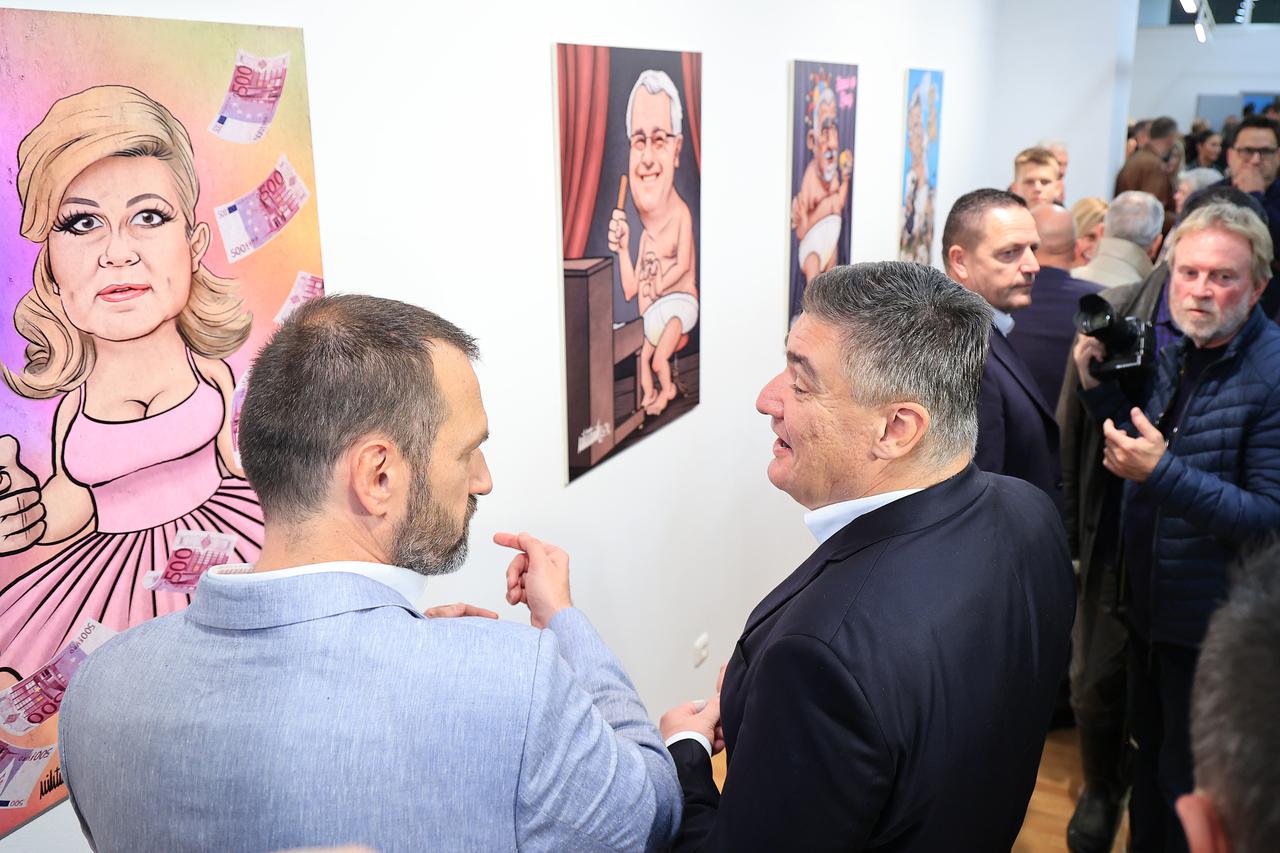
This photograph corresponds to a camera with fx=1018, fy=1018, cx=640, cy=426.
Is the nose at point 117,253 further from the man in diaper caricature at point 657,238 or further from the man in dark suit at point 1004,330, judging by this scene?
the man in dark suit at point 1004,330

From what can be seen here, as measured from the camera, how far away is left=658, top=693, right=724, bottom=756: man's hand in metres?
1.72

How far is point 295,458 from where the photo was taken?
1.18 meters

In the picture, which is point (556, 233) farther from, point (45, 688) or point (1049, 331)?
point (1049, 331)

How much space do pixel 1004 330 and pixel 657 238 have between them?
1.15 meters

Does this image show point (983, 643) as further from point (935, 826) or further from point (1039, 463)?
point (1039, 463)

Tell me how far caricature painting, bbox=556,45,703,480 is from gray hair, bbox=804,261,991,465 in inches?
45.5

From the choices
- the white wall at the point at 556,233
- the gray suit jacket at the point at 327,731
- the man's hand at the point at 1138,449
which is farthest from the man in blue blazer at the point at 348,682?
the man's hand at the point at 1138,449

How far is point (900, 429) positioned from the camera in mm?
1550

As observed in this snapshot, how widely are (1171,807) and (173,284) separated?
2.85 m

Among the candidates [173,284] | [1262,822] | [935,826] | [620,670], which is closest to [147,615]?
[173,284]

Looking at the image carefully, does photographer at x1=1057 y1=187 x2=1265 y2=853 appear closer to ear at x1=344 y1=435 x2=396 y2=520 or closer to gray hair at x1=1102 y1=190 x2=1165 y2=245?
gray hair at x1=1102 y1=190 x2=1165 y2=245

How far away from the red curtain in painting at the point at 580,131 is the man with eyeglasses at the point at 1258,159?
4347 millimetres

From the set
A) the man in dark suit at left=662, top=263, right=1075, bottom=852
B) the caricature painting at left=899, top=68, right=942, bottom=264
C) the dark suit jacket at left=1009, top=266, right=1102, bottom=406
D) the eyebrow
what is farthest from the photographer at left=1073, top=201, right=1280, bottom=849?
the caricature painting at left=899, top=68, right=942, bottom=264

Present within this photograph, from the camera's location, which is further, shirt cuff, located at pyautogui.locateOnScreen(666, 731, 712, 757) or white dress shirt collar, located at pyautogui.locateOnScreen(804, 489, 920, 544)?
shirt cuff, located at pyautogui.locateOnScreen(666, 731, 712, 757)
